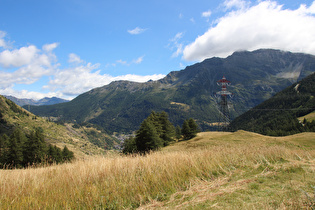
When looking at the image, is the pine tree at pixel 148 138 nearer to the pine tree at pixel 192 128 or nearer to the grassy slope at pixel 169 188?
the pine tree at pixel 192 128

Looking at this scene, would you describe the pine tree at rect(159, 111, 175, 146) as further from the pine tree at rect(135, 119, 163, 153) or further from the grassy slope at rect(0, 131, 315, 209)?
the grassy slope at rect(0, 131, 315, 209)

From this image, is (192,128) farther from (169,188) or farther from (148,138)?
(169,188)

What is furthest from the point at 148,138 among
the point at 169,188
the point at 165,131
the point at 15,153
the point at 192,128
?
the point at 15,153

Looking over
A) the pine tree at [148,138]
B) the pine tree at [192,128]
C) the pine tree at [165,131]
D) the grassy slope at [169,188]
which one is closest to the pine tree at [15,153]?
the pine tree at [148,138]

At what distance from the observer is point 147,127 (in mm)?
39500

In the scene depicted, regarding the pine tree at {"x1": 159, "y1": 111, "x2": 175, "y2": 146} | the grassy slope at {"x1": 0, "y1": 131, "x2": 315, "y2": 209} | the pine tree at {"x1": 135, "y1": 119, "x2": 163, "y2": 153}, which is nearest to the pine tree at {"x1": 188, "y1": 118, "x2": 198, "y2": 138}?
the pine tree at {"x1": 159, "y1": 111, "x2": 175, "y2": 146}

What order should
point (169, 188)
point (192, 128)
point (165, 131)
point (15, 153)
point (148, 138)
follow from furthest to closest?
point (192, 128), point (165, 131), point (15, 153), point (148, 138), point (169, 188)

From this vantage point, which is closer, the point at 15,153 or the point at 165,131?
the point at 15,153

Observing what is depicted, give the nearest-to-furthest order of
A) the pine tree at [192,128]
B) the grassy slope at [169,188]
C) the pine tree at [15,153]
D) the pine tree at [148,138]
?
the grassy slope at [169,188], the pine tree at [148,138], the pine tree at [15,153], the pine tree at [192,128]

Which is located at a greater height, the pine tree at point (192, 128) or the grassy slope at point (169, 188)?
the grassy slope at point (169, 188)

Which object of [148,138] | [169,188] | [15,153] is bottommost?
[15,153]

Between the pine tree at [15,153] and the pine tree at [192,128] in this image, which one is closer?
the pine tree at [15,153]

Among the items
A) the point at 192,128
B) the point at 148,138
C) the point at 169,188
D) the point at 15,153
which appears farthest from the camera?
the point at 192,128

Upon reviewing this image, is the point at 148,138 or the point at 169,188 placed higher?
the point at 169,188
